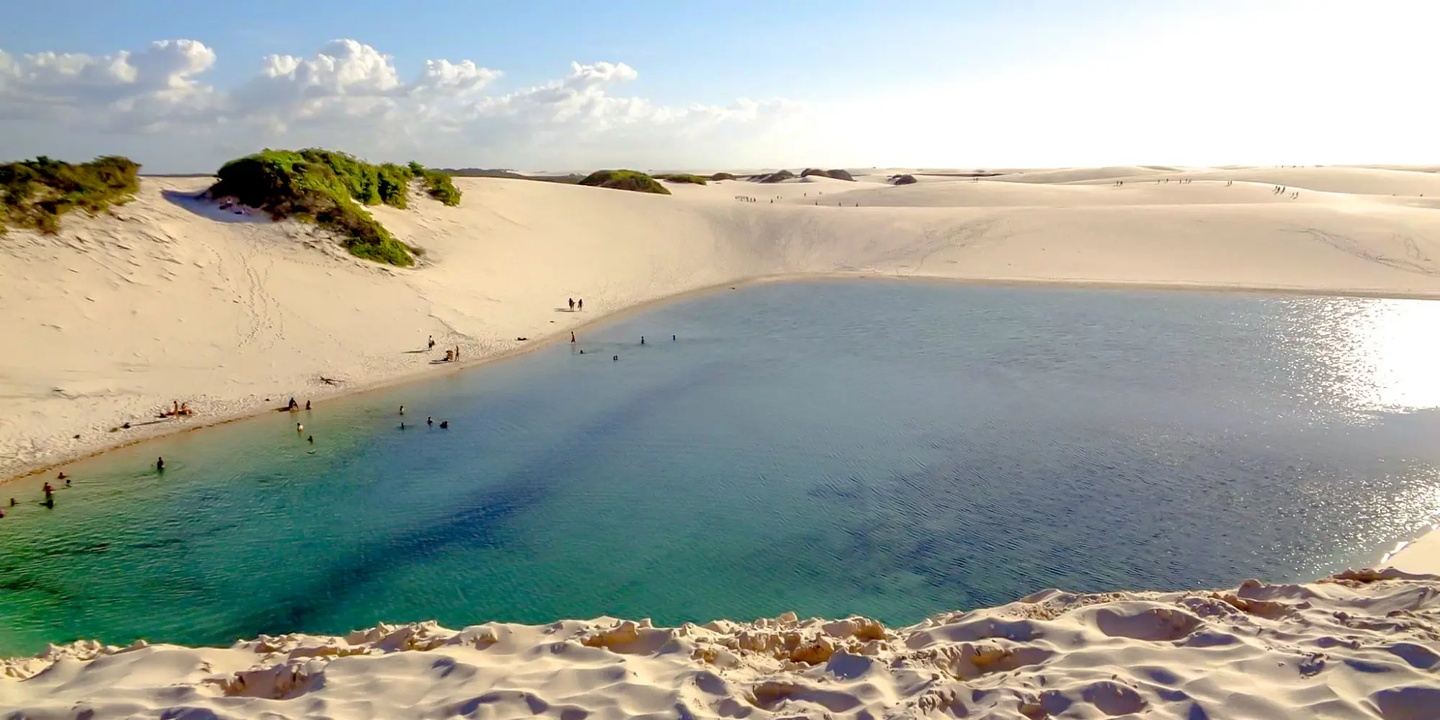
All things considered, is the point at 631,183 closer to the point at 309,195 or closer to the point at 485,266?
the point at 485,266

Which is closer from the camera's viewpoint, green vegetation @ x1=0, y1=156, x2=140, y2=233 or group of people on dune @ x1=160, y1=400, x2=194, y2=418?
group of people on dune @ x1=160, y1=400, x2=194, y2=418

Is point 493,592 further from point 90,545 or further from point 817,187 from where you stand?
point 817,187

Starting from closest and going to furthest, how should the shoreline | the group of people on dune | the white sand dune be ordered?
the white sand dune
the shoreline
the group of people on dune

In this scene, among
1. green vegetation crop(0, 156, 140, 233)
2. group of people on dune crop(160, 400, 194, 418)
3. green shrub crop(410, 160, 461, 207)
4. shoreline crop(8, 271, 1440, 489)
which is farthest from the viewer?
green shrub crop(410, 160, 461, 207)

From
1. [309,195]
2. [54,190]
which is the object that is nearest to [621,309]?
[309,195]

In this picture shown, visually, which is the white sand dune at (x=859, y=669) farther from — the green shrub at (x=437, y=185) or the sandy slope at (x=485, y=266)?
the green shrub at (x=437, y=185)

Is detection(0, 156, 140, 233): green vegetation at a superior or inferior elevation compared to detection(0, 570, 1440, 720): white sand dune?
superior

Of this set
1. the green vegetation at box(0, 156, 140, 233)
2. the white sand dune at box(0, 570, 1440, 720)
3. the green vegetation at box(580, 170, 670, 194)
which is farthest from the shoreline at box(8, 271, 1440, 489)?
the green vegetation at box(580, 170, 670, 194)

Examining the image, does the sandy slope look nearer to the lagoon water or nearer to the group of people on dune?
the group of people on dune
